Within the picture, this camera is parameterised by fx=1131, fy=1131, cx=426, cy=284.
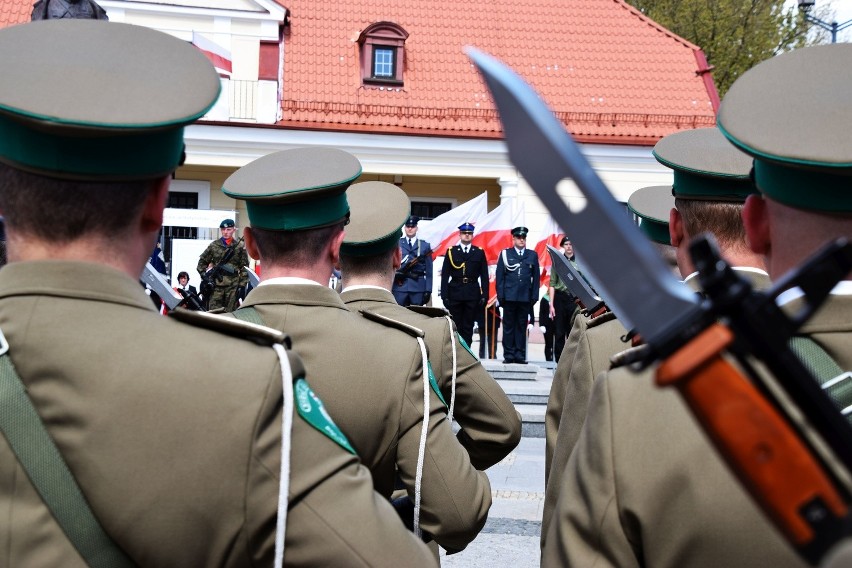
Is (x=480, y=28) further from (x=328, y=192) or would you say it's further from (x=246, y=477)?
(x=246, y=477)

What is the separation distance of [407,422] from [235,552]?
4.69ft

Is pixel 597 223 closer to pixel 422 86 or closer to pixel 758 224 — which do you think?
pixel 758 224

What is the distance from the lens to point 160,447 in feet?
5.00

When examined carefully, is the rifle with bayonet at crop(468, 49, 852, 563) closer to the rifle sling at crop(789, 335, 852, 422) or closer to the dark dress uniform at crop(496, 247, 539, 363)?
the rifle sling at crop(789, 335, 852, 422)

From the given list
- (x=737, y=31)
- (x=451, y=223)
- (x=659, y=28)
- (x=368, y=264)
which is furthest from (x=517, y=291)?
(x=737, y=31)

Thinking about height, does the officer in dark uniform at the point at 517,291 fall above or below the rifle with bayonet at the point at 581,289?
below

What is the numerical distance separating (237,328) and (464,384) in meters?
2.15

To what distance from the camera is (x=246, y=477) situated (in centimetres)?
A: 153

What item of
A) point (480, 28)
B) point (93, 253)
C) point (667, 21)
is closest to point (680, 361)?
point (93, 253)

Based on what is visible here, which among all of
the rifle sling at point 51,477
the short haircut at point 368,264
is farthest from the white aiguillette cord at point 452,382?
the rifle sling at point 51,477

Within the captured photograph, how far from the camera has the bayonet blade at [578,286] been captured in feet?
16.8

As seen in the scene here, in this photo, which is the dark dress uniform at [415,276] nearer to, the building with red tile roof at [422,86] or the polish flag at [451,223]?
the polish flag at [451,223]

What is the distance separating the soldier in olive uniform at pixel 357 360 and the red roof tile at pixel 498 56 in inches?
777

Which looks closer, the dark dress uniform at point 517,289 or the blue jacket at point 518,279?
the dark dress uniform at point 517,289
